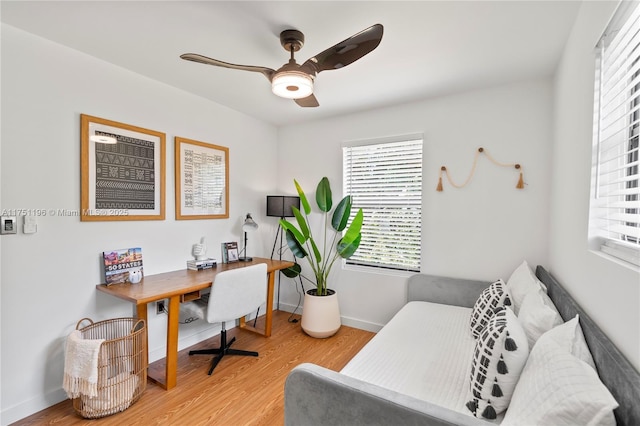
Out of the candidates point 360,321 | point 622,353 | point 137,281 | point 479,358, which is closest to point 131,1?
point 137,281

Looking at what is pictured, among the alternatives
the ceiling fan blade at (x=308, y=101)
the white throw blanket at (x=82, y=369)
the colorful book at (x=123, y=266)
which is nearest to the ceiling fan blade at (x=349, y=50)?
the ceiling fan blade at (x=308, y=101)

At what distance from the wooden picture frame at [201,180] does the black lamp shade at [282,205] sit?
52cm

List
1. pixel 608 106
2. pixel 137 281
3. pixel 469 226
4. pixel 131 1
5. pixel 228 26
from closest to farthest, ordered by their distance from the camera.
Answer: pixel 608 106 < pixel 131 1 < pixel 228 26 < pixel 137 281 < pixel 469 226

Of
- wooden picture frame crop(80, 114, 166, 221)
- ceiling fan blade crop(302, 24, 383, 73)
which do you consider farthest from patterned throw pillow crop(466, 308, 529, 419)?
wooden picture frame crop(80, 114, 166, 221)

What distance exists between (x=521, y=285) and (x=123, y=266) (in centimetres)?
295

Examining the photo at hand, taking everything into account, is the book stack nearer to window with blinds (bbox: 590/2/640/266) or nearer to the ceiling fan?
the ceiling fan

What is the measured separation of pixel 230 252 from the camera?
3154 millimetres

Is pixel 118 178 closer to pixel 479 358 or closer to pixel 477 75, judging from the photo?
pixel 479 358

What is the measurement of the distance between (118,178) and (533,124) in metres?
3.41

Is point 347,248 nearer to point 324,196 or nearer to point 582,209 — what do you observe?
point 324,196

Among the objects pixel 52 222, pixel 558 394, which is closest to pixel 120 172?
pixel 52 222

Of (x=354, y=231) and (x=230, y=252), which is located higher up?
(x=354, y=231)

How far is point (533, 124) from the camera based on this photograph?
244 cm

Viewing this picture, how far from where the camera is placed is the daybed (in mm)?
896
